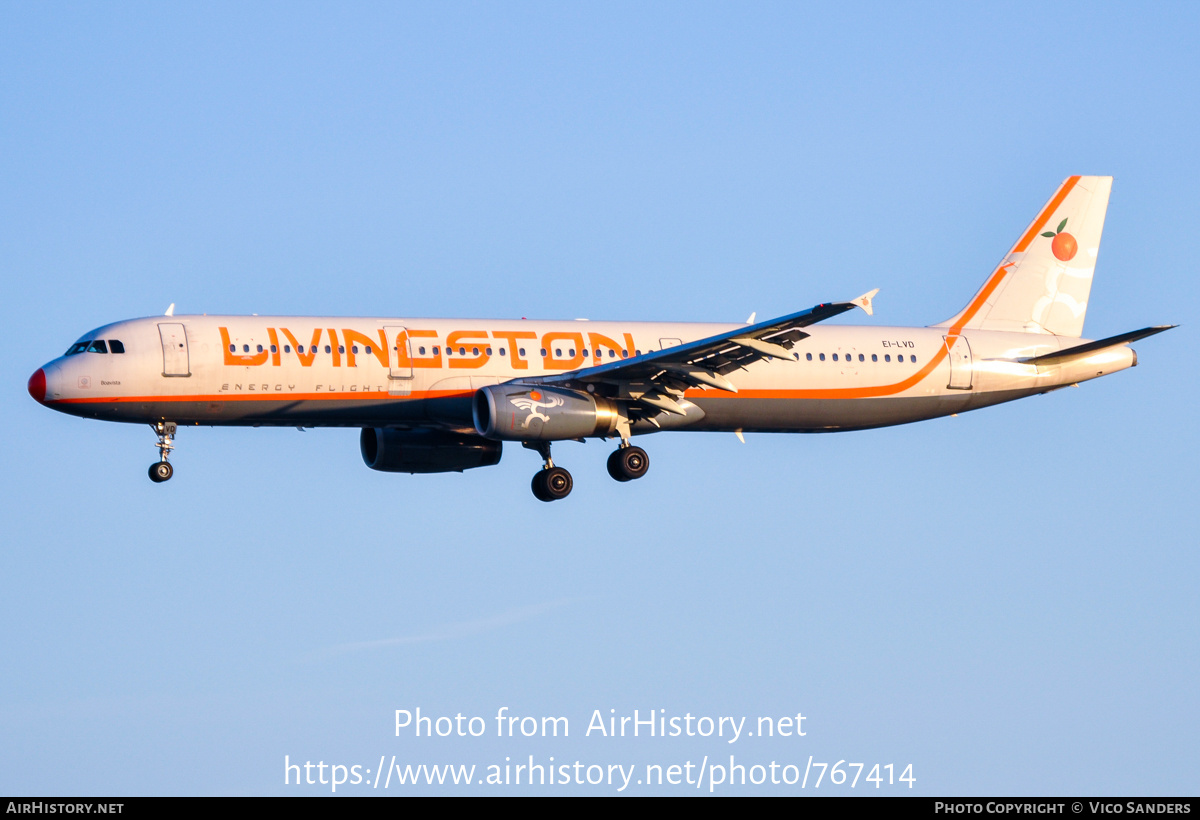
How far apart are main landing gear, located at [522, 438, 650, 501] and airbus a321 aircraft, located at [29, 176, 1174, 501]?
55 mm

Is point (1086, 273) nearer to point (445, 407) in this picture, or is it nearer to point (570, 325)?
point (570, 325)

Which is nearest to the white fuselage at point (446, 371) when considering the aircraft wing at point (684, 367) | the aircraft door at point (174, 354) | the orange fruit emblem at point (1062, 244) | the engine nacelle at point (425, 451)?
the aircraft door at point (174, 354)

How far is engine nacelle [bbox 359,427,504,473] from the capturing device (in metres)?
50.9

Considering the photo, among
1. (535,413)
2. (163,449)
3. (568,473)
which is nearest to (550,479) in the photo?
(568,473)

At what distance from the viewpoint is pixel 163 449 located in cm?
4628

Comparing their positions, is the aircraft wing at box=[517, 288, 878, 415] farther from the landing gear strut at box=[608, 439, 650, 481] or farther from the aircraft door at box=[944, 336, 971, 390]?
the aircraft door at box=[944, 336, 971, 390]

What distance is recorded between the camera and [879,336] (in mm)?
52281

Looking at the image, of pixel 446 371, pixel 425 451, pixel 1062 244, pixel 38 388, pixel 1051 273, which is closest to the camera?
pixel 38 388

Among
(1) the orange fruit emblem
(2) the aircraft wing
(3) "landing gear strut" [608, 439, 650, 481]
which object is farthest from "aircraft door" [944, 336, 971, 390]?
(3) "landing gear strut" [608, 439, 650, 481]

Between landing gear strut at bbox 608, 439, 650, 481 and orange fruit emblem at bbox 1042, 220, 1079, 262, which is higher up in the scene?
orange fruit emblem at bbox 1042, 220, 1079, 262

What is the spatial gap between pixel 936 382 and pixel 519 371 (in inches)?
513

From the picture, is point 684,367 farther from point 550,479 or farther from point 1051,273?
point 1051,273

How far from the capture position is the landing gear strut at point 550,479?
48844 mm

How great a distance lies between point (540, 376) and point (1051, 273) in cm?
1818
